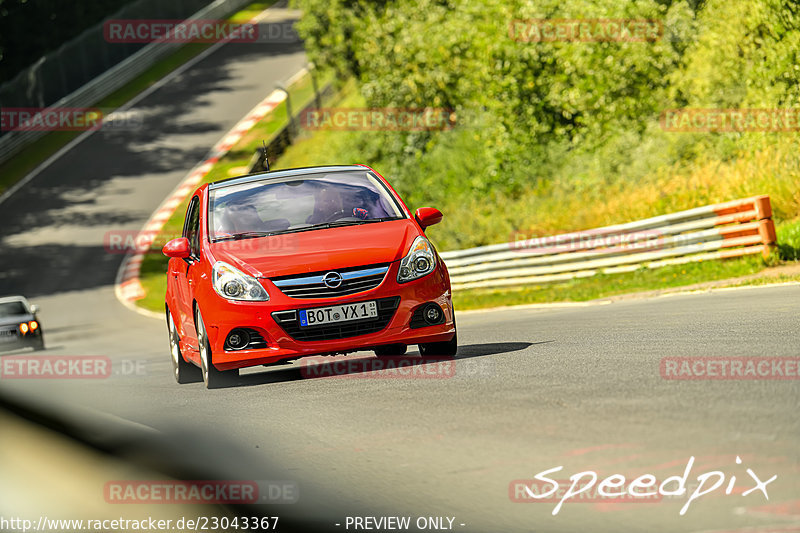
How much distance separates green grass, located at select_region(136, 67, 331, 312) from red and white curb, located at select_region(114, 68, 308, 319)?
9.5 inches

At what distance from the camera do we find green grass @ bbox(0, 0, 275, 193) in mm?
50150

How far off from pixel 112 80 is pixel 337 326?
5371cm

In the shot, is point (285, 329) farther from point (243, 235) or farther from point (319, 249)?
point (243, 235)

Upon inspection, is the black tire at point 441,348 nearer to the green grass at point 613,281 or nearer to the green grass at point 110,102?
the green grass at point 613,281

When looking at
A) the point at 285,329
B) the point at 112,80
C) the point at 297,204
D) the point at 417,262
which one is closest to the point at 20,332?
the point at 297,204

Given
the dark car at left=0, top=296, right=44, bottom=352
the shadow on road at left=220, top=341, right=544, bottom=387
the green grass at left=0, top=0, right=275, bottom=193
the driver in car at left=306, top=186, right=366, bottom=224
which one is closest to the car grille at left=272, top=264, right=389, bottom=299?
the shadow on road at left=220, top=341, right=544, bottom=387

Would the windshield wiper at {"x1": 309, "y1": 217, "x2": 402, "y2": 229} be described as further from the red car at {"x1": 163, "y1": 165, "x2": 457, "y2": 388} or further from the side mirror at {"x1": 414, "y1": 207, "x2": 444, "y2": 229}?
the side mirror at {"x1": 414, "y1": 207, "x2": 444, "y2": 229}

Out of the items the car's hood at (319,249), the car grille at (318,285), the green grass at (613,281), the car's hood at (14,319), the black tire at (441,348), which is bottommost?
the car's hood at (14,319)

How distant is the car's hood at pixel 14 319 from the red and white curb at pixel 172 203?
5.10 m

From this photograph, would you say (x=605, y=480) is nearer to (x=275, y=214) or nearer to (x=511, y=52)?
(x=275, y=214)

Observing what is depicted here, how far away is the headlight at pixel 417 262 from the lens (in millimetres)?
8820

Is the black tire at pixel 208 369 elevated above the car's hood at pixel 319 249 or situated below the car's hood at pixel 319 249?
below

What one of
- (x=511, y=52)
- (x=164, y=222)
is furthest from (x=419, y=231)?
(x=164, y=222)

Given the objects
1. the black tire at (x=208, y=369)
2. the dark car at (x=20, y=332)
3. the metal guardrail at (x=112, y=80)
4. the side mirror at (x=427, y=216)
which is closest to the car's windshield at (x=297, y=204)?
the side mirror at (x=427, y=216)
